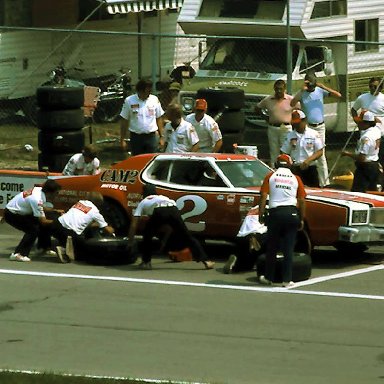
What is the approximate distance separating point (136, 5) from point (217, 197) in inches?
432

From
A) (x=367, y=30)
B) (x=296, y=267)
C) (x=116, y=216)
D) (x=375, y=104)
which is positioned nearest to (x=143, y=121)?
(x=116, y=216)

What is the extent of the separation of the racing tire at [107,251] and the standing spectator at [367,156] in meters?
3.94

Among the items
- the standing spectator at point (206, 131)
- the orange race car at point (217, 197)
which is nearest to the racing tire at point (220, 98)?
the standing spectator at point (206, 131)

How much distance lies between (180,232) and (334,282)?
1.92 meters

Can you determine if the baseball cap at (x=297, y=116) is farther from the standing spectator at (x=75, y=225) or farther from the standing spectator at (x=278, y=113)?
the standing spectator at (x=75, y=225)

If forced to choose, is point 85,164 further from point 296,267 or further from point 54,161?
point 296,267

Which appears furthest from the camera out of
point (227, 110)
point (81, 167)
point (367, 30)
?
point (367, 30)

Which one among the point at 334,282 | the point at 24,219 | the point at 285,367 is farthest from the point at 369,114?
the point at 285,367

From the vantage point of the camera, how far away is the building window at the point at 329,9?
23.2 meters

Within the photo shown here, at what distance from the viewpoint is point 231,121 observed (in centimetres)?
2080

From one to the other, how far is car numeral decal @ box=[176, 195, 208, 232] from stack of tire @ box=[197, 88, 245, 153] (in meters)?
4.24

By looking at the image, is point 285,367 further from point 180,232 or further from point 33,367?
point 180,232

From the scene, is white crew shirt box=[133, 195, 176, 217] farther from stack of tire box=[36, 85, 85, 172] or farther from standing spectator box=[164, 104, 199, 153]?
stack of tire box=[36, 85, 85, 172]

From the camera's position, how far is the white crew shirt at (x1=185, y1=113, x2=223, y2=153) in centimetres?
1895
